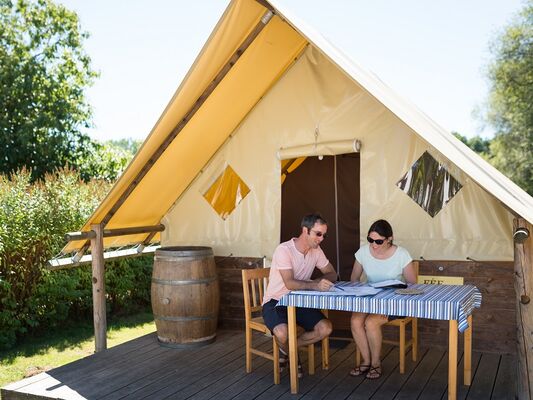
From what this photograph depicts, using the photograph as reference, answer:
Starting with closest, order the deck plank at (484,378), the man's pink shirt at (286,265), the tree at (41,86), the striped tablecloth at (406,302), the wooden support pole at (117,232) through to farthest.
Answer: the striped tablecloth at (406,302) → the deck plank at (484,378) → the man's pink shirt at (286,265) → the wooden support pole at (117,232) → the tree at (41,86)

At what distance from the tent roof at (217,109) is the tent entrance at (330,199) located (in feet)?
2.85

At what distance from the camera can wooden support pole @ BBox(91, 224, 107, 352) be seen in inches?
182

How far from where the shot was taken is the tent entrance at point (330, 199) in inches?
209

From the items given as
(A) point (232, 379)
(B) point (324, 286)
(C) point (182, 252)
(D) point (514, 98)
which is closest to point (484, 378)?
(B) point (324, 286)

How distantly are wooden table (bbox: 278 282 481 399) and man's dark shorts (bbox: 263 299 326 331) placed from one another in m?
0.26

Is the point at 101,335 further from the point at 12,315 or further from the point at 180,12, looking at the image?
the point at 180,12

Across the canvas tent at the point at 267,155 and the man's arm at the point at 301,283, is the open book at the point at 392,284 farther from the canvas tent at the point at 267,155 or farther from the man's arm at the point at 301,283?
the canvas tent at the point at 267,155

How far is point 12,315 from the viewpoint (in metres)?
5.47

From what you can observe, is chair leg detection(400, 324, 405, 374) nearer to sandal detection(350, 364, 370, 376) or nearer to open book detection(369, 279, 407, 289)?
sandal detection(350, 364, 370, 376)

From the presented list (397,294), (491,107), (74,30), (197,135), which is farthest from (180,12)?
(491,107)

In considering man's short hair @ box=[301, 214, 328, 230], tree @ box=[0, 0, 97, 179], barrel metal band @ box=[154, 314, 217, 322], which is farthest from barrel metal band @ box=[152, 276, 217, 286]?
tree @ box=[0, 0, 97, 179]

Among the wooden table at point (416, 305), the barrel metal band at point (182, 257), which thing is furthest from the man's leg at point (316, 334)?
the barrel metal band at point (182, 257)

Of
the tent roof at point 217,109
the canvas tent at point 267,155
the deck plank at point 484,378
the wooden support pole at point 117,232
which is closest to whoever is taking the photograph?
the deck plank at point 484,378

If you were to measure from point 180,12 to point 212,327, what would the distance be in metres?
5.69
